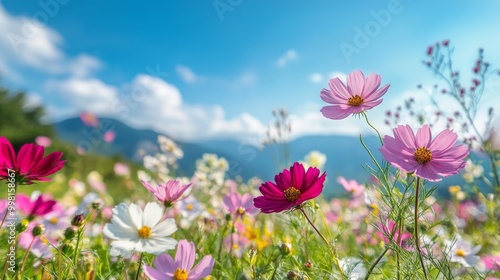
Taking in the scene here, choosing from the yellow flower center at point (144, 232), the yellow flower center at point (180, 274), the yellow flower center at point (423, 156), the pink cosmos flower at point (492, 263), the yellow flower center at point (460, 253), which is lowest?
the yellow flower center at point (180, 274)

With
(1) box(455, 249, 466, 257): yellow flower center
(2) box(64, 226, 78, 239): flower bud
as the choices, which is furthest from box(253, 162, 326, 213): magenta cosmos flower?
(1) box(455, 249, 466, 257): yellow flower center

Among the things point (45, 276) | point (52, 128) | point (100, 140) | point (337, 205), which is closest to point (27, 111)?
point (52, 128)

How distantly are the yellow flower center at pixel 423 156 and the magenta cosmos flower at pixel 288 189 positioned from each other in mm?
170

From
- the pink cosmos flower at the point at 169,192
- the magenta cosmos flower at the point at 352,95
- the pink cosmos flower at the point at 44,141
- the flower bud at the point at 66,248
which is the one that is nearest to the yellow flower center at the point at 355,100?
the magenta cosmos flower at the point at 352,95

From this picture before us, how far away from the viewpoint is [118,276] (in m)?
0.85

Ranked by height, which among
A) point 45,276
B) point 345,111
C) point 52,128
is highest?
point 52,128

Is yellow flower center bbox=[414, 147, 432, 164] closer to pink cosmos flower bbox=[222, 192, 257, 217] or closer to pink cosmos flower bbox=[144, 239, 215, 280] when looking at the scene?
pink cosmos flower bbox=[144, 239, 215, 280]

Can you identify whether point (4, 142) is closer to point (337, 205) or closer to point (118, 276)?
point (118, 276)

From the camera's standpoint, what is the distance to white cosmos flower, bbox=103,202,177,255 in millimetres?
642

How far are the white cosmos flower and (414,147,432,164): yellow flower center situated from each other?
0.44 m

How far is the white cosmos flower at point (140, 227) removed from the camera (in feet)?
2.11

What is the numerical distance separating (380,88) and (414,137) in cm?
11

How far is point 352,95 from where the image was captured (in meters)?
0.73

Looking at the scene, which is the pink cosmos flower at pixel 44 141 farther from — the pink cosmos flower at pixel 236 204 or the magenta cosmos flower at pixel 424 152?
A: the magenta cosmos flower at pixel 424 152
